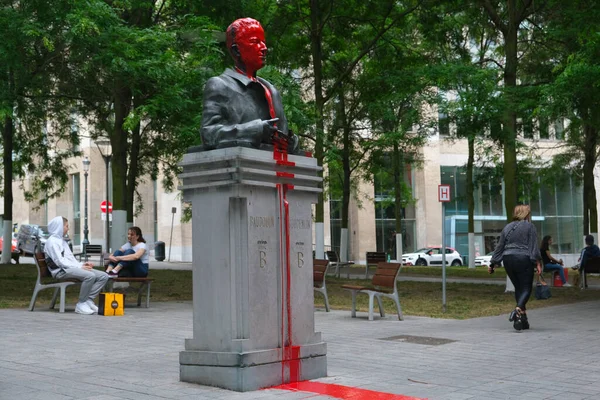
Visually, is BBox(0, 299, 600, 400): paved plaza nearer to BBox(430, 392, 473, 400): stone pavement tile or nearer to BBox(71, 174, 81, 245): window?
BBox(430, 392, 473, 400): stone pavement tile

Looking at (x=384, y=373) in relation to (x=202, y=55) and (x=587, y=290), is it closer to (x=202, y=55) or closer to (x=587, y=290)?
(x=202, y=55)

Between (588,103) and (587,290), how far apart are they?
7.12 m

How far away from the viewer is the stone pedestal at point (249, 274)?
746 centimetres

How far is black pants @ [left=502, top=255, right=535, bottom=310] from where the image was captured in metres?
12.6

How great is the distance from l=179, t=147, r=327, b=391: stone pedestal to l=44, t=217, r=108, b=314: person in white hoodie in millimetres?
6960

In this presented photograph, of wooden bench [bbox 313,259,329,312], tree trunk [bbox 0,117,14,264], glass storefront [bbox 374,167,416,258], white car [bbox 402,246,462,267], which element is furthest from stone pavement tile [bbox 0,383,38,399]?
glass storefront [bbox 374,167,416,258]

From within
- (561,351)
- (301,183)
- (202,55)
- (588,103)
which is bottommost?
(561,351)

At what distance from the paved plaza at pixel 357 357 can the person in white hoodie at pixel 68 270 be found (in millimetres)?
369

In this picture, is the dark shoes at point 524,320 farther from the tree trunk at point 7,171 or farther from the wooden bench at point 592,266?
the tree trunk at point 7,171

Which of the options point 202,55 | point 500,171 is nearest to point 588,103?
point 202,55

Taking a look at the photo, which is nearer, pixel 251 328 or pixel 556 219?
pixel 251 328

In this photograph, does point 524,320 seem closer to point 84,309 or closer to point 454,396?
→ point 454,396

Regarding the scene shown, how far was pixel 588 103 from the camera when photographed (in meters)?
17.2

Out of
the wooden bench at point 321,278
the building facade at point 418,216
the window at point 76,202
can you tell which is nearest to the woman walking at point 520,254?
the wooden bench at point 321,278
